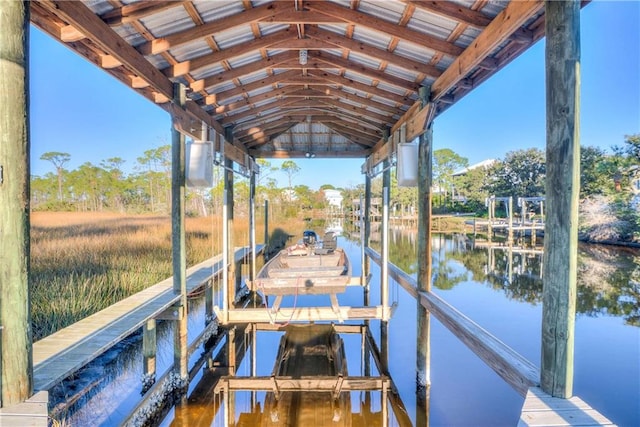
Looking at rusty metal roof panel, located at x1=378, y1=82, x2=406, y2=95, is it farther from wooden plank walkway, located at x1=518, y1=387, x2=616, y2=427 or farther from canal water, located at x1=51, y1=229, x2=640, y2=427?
wooden plank walkway, located at x1=518, y1=387, x2=616, y2=427

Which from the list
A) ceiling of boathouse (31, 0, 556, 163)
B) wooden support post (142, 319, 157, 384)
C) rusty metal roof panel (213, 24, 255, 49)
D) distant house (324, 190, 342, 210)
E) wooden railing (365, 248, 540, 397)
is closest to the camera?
wooden railing (365, 248, 540, 397)

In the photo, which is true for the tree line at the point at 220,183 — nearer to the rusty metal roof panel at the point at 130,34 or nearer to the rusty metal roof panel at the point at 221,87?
the rusty metal roof panel at the point at 221,87

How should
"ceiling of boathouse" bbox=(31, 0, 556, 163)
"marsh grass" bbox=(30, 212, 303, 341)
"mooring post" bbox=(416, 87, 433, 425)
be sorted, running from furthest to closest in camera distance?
"marsh grass" bbox=(30, 212, 303, 341), "mooring post" bbox=(416, 87, 433, 425), "ceiling of boathouse" bbox=(31, 0, 556, 163)

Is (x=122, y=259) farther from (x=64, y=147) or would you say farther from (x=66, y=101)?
(x=64, y=147)

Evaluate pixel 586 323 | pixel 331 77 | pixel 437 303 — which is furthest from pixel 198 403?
pixel 586 323

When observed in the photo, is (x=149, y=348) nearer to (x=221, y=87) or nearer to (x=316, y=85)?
(x=221, y=87)

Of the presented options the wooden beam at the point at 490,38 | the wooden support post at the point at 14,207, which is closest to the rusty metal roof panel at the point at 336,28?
the wooden beam at the point at 490,38

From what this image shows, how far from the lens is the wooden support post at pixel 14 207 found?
6.60ft

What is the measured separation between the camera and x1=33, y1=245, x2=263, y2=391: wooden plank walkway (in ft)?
8.95

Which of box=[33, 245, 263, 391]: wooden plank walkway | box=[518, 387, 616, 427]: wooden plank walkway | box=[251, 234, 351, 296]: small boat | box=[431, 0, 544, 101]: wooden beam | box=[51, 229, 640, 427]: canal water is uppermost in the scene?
box=[431, 0, 544, 101]: wooden beam

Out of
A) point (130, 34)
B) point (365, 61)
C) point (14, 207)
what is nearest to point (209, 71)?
point (130, 34)

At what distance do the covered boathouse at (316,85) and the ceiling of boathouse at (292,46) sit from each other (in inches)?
0.6

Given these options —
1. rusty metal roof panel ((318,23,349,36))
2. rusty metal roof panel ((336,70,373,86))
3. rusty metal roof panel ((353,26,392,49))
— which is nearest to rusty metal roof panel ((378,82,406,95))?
rusty metal roof panel ((336,70,373,86))

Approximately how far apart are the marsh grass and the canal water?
94cm
